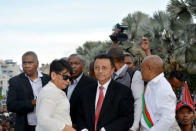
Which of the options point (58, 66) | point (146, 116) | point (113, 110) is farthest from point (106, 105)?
point (58, 66)

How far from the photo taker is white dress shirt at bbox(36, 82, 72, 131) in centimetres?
332

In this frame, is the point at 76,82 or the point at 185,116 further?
the point at 76,82

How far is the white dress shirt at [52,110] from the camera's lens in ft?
10.9

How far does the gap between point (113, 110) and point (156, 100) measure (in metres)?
0.53

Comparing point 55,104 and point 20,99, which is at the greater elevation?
point 55,104

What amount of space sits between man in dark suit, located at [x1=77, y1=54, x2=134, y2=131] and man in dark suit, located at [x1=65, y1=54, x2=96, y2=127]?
28.7 inches

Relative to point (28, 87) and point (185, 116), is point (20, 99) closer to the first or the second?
point (28, 87)

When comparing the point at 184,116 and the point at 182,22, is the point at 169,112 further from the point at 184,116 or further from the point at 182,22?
the point at 182,22

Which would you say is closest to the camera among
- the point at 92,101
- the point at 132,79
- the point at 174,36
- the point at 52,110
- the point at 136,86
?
the point at 52,110

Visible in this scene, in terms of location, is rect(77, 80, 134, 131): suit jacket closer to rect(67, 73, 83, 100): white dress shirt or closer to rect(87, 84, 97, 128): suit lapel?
rect(87, 84, 97, 128): suit lapel

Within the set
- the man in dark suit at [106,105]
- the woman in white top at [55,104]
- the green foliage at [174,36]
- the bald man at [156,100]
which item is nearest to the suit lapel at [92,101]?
the man in dark suit at [106,105]

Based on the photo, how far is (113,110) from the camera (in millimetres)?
3846

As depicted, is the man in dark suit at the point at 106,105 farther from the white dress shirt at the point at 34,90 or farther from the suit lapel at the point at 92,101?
the white dress shirt at the point at 34,90

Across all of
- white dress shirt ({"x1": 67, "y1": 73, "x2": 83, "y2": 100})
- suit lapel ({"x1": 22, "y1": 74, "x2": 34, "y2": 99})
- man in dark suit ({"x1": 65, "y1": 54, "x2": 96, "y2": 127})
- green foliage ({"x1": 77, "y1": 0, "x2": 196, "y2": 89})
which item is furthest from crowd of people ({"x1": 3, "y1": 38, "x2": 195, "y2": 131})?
green foliage ({"x1": 77, "y1": 0, "x2": 196, "y2": 89})
